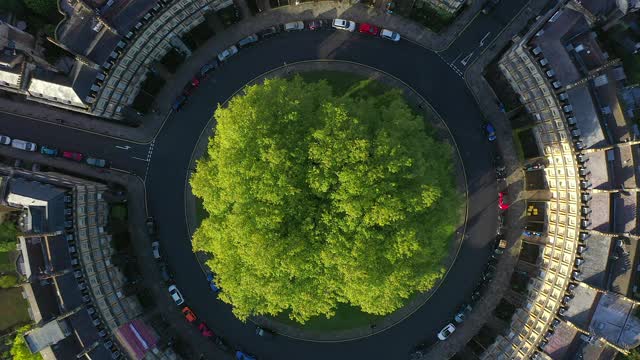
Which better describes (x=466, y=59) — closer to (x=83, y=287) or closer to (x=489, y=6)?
(x=489, y=6)

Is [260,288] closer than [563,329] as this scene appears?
Yes

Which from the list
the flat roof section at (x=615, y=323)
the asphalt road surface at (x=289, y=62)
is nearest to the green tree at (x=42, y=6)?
the asphalt road surface at (x=289, y=62)

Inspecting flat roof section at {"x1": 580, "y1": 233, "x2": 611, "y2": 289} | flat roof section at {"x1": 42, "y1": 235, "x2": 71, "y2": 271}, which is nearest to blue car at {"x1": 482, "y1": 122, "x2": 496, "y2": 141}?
flat roof section at {"x1": 580, "y1": 233, "x2": 611, "y2": 289}

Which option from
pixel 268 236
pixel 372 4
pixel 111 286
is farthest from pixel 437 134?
pixel 111 286

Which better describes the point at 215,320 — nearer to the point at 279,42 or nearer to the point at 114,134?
the point at 114,134

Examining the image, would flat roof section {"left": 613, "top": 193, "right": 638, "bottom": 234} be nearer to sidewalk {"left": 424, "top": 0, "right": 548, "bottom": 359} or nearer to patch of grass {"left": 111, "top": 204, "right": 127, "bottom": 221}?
sidewalk {"left": 424, "top": 0, "right": 548, "bottom": 359}
